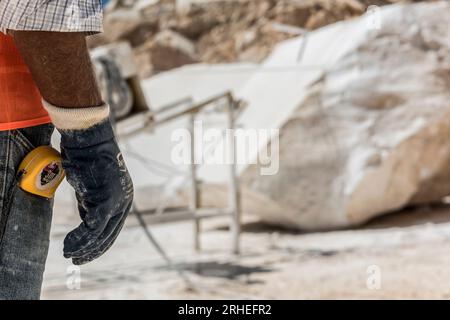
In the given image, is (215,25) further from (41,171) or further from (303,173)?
(41,171)

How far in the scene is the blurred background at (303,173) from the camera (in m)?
5.35

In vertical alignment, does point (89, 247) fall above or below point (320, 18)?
above

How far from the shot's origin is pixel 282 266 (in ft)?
18.1

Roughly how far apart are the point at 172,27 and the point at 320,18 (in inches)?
184

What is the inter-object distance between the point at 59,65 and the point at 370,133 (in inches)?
230

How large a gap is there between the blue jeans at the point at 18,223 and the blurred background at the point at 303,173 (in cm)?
355

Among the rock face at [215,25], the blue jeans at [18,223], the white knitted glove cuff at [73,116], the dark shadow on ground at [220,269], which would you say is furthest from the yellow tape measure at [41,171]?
the rock face at [215,25]

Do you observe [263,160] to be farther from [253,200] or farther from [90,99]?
[90,99]

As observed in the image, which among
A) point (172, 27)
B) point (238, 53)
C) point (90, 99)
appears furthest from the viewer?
point (172, 27)

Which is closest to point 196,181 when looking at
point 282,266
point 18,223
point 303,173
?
point 303,173

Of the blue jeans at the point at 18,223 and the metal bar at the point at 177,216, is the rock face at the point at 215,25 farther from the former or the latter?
the blue jeans at the point at 18,223

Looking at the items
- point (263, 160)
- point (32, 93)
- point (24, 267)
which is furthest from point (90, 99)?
point (263, 160)
